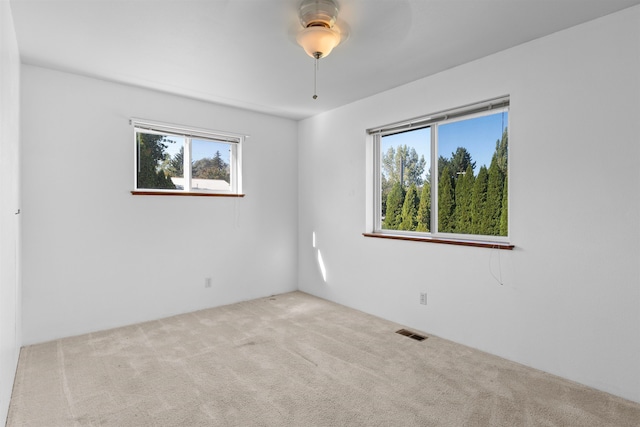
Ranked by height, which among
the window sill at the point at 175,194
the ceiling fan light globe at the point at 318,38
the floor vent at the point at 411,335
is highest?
the ceiling fan light globe at the point at 318,38

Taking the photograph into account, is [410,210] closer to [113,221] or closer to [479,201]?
[479,201]

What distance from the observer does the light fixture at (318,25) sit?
81.4 inches

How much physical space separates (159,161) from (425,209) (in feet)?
9.48

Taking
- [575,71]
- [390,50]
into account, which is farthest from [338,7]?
[575,71]

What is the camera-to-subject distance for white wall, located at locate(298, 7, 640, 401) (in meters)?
2.19

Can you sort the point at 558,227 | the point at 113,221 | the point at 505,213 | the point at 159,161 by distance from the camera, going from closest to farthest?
the point at 558,227
the point at 505,213
the point at 113,221
the point at 159,161

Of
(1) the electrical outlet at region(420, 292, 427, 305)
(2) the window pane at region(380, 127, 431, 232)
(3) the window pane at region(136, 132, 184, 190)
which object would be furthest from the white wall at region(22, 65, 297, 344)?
(1) the electrical outlet at region(420, 292, 427, 305)

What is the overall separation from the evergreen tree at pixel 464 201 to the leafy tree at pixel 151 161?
303cm

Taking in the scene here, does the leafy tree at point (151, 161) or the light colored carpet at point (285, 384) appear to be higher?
the leafy tree at point (151, 161)

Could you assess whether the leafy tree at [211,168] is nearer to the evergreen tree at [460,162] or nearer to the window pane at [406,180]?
the window pane at [406,180]

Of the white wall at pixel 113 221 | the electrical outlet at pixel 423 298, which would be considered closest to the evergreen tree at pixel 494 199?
the electrical outlet at pixel 423 298

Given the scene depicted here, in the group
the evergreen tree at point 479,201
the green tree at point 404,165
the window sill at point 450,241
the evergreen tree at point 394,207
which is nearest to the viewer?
the window sill at point 450,241

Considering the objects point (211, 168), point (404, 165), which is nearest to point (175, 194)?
point (211, 168)

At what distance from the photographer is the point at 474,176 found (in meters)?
3.11
